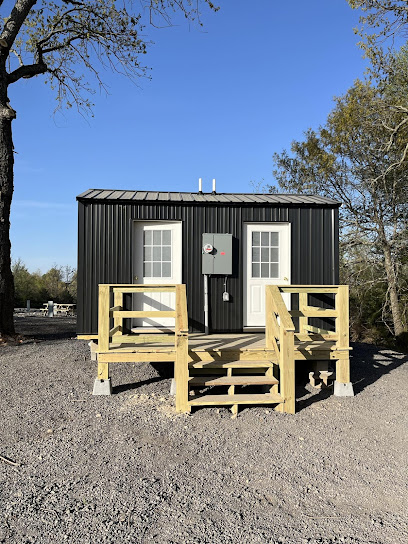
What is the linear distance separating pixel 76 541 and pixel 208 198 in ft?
17.0

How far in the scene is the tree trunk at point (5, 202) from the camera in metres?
8.66

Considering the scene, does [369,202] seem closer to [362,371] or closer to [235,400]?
[362,371]

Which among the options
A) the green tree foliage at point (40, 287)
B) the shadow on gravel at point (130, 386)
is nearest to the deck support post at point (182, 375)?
the shadow on gravel at point (130, 386)

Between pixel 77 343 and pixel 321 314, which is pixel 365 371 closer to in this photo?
pixel 321 314

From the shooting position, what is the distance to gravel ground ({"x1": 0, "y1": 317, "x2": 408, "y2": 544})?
2.50m

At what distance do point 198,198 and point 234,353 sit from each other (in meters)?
2.78

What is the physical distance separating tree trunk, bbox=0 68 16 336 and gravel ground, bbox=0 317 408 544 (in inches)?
146

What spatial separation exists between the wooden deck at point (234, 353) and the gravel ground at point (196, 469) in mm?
240

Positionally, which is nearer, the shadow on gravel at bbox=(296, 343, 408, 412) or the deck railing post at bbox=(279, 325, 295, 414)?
the deck railing post at bbox=(279, 325, 295, 414)

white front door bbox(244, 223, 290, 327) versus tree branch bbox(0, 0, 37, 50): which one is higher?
tree branch bbox(0, 0, 37, 50)

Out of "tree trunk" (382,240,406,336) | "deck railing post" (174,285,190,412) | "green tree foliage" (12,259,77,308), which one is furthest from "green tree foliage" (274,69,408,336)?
"green tree foliage" (12,259,77,308)

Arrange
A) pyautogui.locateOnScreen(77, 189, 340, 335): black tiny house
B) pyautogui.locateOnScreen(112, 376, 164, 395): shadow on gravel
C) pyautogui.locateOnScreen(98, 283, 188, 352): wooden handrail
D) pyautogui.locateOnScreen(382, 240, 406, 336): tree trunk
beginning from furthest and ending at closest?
1. pyautogui.locateOnScreen(382, 240, 406, 336): tree trunk
2. pyautogui.locateOnScreen(77, 189, 340, 335): black tiny house
3. pyautogui.locateOnScreen(112, 376, 164, 395): shadow on gravel
4. pyautogui.locateOnScreen(98, 283, 188, 352): wooden handrail

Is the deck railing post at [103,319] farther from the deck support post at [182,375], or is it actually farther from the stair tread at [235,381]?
the stair tread at [235,381]

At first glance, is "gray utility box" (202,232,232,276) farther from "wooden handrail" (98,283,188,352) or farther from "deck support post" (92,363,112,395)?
"deck support post" (92,363,112,395)
